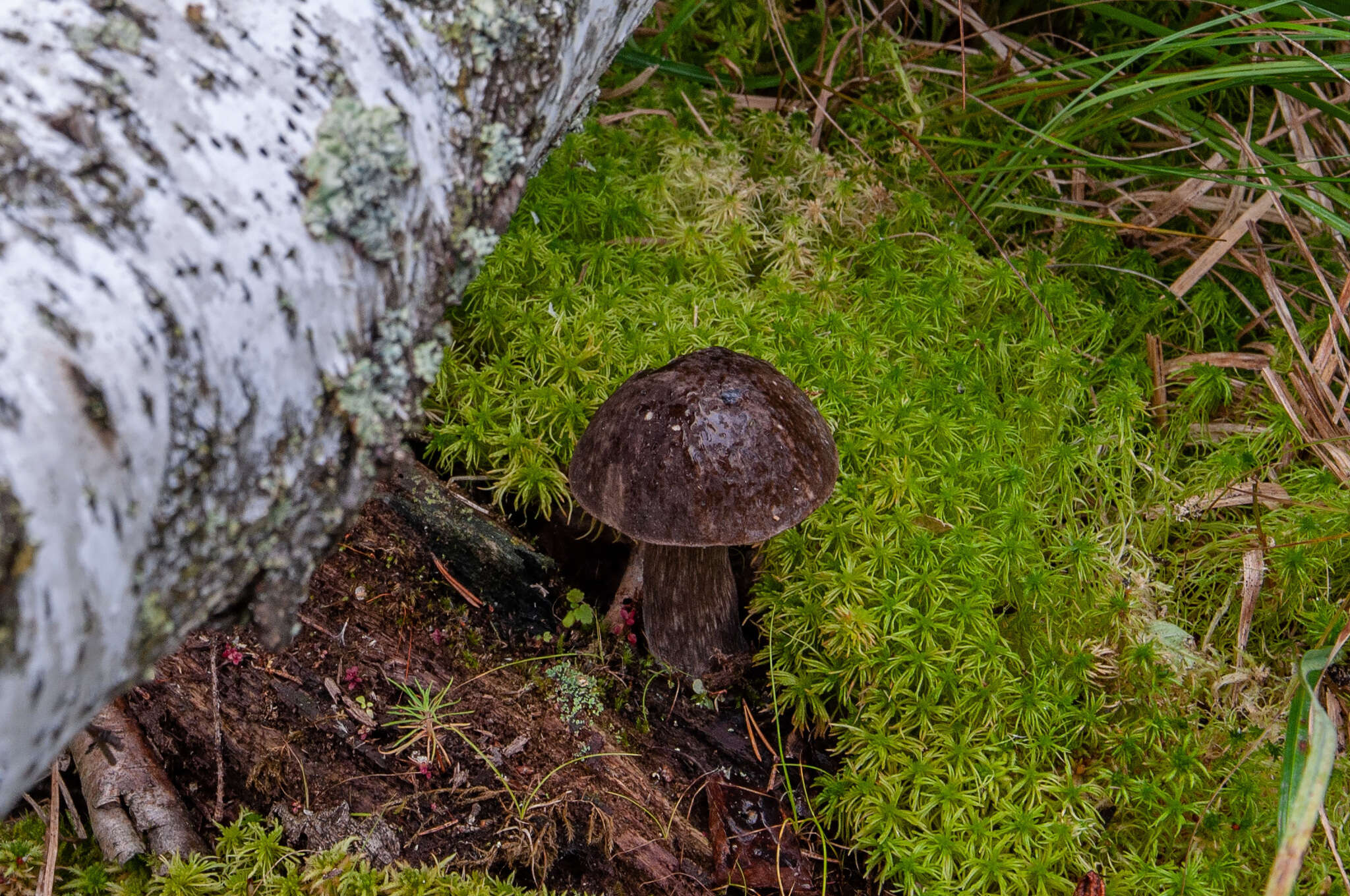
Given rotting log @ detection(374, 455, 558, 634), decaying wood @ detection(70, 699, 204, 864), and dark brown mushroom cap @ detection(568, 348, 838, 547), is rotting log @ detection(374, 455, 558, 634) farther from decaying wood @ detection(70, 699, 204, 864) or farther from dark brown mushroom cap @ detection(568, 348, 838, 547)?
decaying wood @ detection(70, 699, 204, 864)

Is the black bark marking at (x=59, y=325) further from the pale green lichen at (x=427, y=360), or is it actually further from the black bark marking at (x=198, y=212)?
the pale green lichen at (x=427, y=360)

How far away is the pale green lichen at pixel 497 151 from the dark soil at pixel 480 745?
59.9 inches

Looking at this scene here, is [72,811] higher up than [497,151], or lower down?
lower down

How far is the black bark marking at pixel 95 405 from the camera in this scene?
883 millimetres

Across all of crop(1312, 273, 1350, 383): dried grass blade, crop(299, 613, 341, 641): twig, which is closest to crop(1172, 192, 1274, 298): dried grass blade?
crop(1312, 273, 1350, 383): dried grass blade

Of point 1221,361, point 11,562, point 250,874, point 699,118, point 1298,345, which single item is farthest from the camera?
point 699,118

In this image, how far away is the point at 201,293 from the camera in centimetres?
101

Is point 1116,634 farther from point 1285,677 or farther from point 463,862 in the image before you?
point 463,862

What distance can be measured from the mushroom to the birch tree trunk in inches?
34.7

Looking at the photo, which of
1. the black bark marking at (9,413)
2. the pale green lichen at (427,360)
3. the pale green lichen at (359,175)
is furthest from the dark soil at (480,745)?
the black bark marking at (9,413)

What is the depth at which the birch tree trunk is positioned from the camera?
0.88 meters

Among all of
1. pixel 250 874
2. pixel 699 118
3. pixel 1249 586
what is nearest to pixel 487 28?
pixel 250 874

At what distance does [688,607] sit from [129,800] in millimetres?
1521

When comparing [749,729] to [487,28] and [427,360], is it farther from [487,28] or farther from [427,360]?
[487,28]
